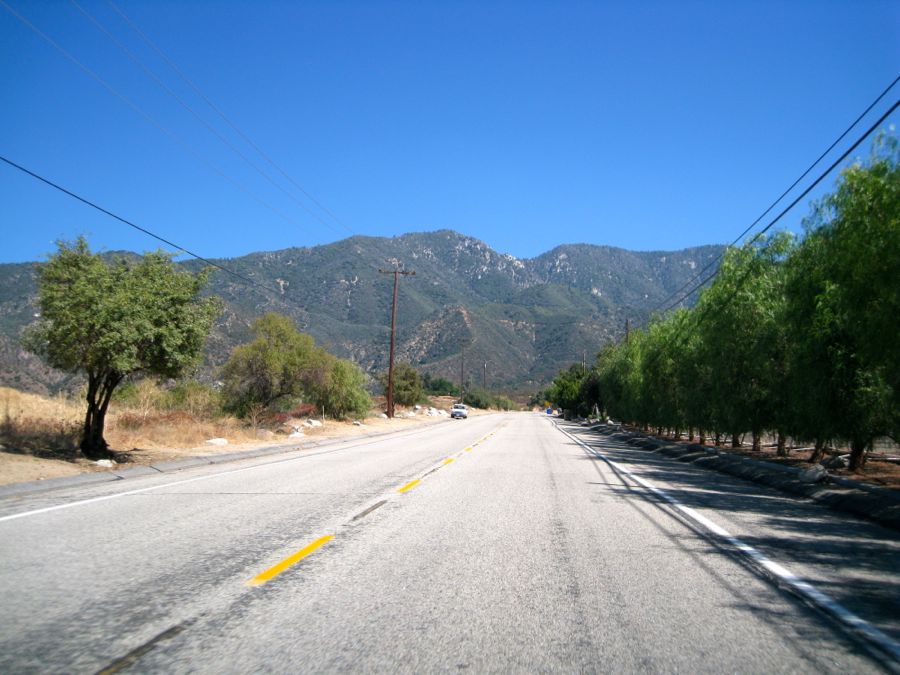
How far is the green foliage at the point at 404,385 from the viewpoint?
79.2m

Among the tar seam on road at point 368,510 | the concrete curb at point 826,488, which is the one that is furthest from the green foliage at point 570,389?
the tar seam on road at point 368,510

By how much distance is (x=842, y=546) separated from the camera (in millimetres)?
8453

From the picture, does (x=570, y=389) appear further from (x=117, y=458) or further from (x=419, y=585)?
(x=419, y=585)

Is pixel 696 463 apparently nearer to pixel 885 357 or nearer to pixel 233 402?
pixel 885 357

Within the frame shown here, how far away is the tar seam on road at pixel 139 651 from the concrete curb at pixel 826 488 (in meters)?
10.1

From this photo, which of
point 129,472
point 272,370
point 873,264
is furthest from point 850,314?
point 272,370

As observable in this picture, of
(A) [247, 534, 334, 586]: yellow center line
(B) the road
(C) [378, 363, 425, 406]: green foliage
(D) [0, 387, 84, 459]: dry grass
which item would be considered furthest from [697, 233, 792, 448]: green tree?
(C) [378, 363, 425, 406]: green foliage

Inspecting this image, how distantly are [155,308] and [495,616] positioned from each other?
14057 millimetres

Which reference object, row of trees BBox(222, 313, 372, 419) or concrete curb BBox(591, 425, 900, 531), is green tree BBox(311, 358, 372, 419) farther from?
concrete curb BBox(591, 425, 900, 531)

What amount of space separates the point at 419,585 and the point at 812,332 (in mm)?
13052

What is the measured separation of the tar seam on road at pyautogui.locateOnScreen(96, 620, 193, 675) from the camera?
403 cm

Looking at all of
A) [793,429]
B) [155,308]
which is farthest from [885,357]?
[155,308]

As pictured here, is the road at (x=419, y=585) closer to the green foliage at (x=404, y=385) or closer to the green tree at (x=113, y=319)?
the green tree at (x=113, y=319)

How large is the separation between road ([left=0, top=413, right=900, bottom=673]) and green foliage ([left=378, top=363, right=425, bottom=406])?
221ft
